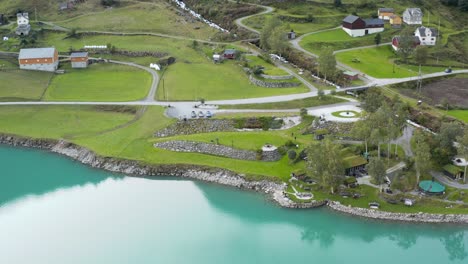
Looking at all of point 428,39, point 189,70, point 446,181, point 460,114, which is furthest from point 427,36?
point 446,181

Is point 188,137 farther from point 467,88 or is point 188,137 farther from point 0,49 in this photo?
point 0,49

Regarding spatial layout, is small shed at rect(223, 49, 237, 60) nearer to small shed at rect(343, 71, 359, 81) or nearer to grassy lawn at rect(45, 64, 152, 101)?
grassy lawn at rect(45, 64, 152, 101)

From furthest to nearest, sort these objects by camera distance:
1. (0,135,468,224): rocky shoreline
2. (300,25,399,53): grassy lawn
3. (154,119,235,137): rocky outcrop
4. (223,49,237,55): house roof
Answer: (300,25,399,53): grassy lawn
(223,49,237,55): house roof
(154,119,235,137): rocky outcrop
(0,135,468,224): rocky shoreline

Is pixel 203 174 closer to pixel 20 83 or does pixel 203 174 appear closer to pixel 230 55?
pixel 230 55

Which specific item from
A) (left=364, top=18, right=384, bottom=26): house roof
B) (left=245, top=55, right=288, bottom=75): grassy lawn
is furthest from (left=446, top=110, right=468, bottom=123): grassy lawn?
(left=364, top=18, right=384, bottom=26): house roof

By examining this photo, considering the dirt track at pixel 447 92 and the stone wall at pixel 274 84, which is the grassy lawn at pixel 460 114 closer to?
the dirt track at pixel 447 92
